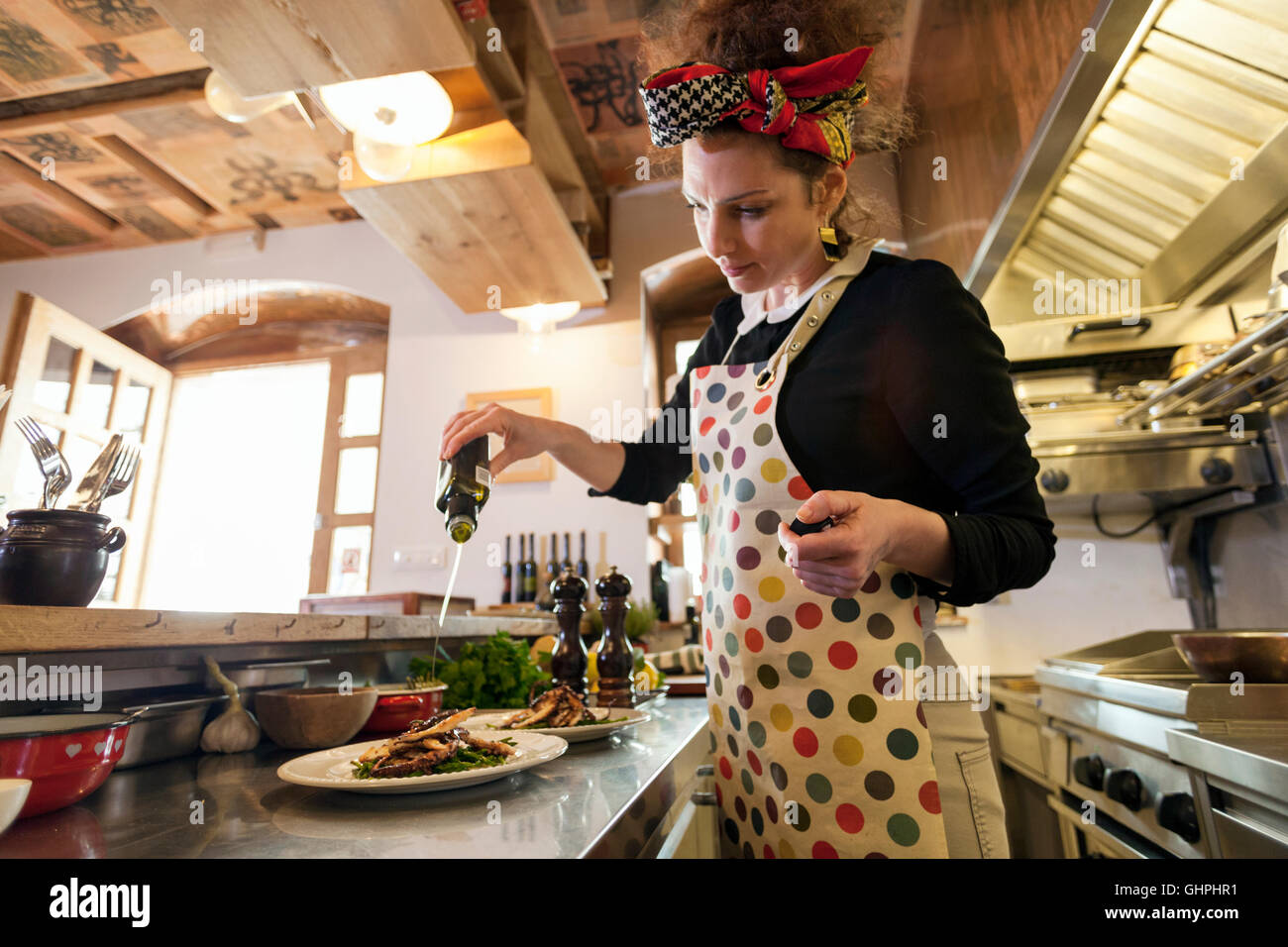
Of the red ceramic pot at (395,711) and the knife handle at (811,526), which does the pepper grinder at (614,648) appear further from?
the knife handle at (811,526)

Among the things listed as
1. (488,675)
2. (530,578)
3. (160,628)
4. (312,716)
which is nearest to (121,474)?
(160,628)

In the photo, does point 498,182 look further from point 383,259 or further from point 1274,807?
point 1274,807

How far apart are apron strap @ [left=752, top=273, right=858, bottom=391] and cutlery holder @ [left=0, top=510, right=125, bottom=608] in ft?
2.86

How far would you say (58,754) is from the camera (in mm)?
623

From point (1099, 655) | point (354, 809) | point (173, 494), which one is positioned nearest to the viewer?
point (354, 809)

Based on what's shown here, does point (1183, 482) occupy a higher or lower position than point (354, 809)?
higher

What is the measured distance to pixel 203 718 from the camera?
0.97 metres

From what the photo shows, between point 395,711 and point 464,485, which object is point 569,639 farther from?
point 464,485

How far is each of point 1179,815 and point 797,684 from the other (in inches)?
37.8

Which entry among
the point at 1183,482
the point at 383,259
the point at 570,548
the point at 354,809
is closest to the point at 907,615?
the point at 354,809

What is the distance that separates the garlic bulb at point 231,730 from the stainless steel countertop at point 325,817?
0.08 meters

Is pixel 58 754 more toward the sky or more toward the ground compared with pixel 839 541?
more toward the ground

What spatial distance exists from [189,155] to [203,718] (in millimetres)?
4124

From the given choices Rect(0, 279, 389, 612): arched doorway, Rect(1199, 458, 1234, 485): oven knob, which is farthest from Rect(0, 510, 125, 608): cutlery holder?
Rect(0, 279, 389, 612): arched doorway
